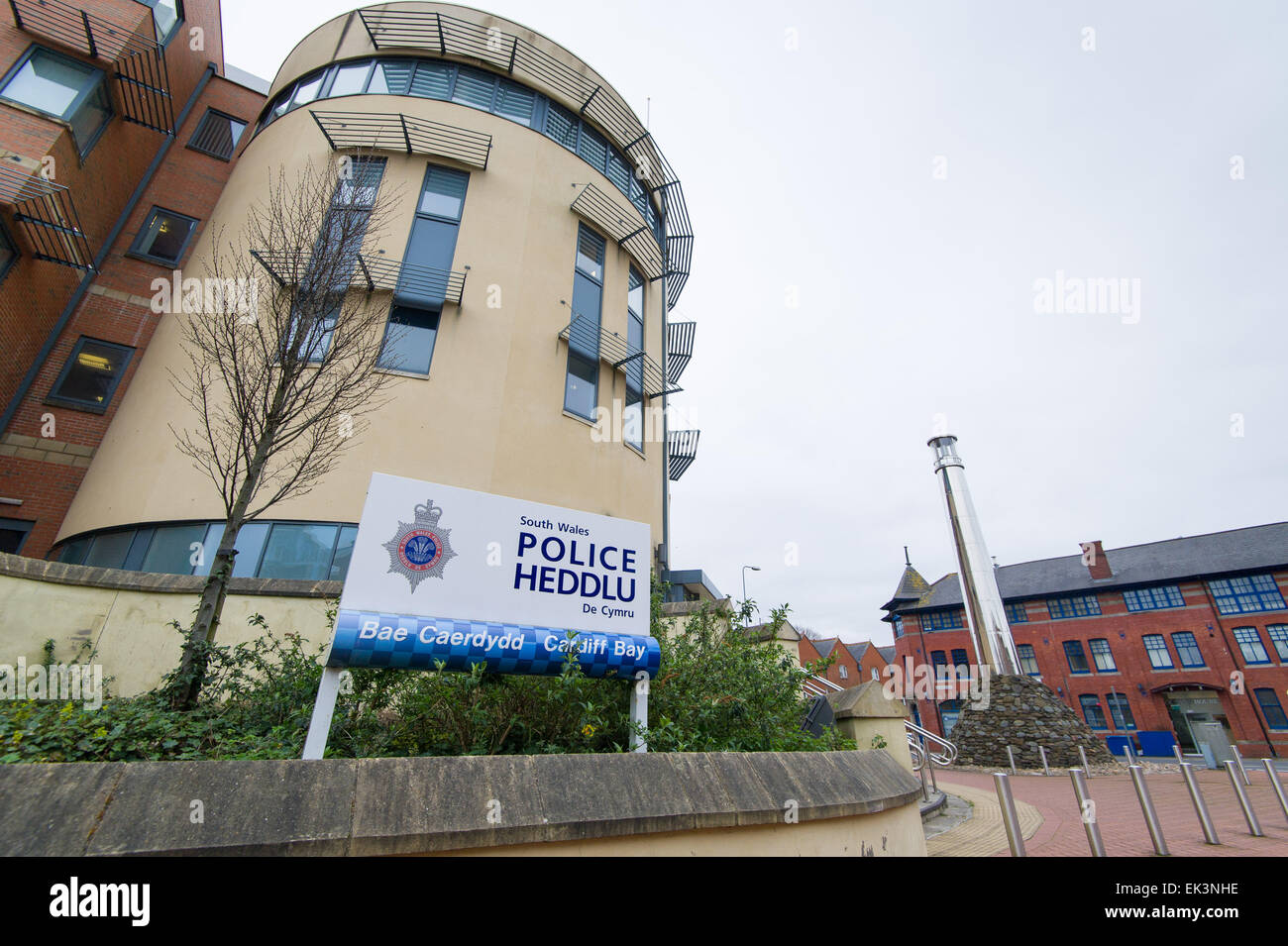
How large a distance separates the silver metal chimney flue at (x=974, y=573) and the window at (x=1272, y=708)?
23.4m

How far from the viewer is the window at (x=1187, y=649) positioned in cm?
3459

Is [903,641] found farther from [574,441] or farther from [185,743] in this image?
[185,743]

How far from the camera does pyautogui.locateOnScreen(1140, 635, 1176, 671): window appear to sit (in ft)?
116

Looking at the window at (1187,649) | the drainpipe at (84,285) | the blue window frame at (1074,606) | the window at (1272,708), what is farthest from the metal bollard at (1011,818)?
the blue window frame at (1074,606)

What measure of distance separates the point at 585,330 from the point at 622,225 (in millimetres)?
3870

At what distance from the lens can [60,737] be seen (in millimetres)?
3441

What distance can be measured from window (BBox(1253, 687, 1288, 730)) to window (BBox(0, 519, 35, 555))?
53397mm

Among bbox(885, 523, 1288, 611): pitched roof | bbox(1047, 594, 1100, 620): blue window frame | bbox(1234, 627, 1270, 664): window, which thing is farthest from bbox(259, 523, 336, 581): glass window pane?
bbox(1234, 627, 1270, 664): window

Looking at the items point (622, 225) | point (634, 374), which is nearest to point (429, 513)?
point (634, 374)

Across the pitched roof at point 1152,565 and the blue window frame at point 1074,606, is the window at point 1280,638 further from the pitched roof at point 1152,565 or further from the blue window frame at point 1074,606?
the blue window frame at point 1074,606

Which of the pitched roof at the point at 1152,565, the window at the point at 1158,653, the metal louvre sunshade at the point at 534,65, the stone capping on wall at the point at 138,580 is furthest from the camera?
the window at the point at 1158,653
